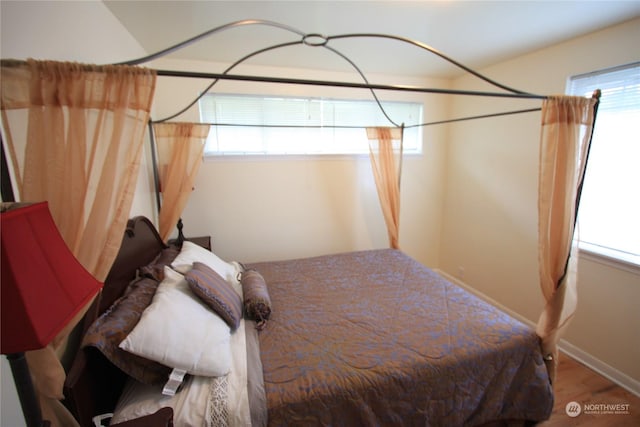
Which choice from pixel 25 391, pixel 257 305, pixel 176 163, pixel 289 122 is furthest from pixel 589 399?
pixel 176 163

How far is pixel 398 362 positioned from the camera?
4.37 feet

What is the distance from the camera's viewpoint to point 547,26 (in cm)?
204

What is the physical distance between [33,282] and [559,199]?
222cm

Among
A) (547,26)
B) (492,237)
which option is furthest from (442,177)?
(547,26)

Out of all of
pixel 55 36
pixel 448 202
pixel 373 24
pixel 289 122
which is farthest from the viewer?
pixel 448 202

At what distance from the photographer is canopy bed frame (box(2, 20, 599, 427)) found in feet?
3.68

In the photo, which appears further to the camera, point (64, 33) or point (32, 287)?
point (64, 33)

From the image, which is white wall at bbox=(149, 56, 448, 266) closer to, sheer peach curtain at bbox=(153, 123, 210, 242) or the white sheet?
sheer peach curtain at bbox=(153, 123, 210, 242)

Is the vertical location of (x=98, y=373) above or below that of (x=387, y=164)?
below

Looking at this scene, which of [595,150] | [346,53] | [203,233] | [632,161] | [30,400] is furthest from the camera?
[203,233]

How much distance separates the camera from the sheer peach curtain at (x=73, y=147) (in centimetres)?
86

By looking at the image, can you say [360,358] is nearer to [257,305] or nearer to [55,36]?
[257,305]

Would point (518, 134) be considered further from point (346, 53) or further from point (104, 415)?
point (104, 415)

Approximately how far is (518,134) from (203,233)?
3.44 metres
